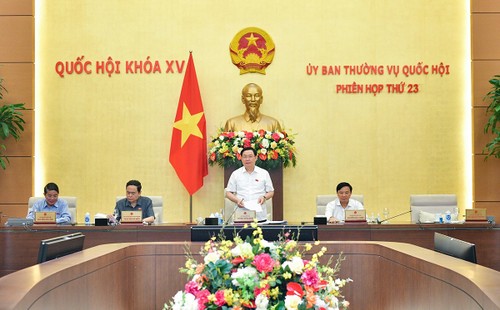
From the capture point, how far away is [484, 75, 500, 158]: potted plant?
29.2 feet

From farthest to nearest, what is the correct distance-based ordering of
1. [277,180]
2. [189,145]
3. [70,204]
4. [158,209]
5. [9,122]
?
1. [189,145]
2. [9,122]
3. [277,180]
4. [70,204]
5. [158,209]

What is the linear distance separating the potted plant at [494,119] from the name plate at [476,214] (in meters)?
1.98

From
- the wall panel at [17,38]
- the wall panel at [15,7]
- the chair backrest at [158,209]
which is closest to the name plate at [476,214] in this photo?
the chair backrest at [158,209]

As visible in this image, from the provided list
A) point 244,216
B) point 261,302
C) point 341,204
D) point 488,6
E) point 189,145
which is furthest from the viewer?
point 488,6

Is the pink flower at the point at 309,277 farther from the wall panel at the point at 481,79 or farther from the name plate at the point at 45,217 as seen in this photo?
the wall panel at the point at 481,79

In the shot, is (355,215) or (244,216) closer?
(244,216)

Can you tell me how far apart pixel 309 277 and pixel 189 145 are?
265 inches

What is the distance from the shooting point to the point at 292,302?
2.48m

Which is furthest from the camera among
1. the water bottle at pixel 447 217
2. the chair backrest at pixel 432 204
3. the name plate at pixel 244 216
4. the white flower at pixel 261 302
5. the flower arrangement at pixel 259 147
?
the flower arrangement at pixel 259 147

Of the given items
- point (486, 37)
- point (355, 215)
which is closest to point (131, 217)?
point (355, 215)

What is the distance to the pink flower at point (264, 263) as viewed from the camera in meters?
2.57

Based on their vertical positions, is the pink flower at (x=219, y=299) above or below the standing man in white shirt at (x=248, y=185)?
below

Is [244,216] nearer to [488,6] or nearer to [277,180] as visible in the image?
[277,180]

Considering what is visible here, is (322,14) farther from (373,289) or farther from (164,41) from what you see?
(373,289)
